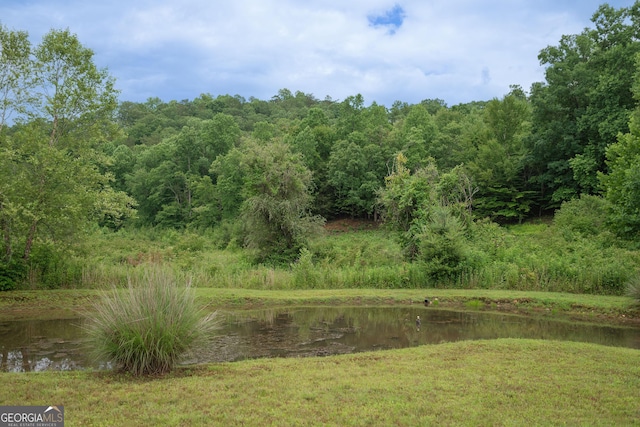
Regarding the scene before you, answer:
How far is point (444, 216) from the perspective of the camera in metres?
19.5

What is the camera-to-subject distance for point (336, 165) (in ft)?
174

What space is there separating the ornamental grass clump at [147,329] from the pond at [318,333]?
1680 millimetres

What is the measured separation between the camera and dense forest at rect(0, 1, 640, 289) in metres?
17.2

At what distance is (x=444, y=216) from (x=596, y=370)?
479 inches

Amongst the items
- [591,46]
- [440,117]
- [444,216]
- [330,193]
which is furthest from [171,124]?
[444,216]

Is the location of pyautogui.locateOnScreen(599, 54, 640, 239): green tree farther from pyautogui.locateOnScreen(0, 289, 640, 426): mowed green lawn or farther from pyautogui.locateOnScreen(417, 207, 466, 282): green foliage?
pyautogui.locateOnScreen(0, 289, 640, 426): mowed green lawn

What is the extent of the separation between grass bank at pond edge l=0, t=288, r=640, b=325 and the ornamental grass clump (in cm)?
682

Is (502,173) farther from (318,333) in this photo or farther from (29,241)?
(29,241)

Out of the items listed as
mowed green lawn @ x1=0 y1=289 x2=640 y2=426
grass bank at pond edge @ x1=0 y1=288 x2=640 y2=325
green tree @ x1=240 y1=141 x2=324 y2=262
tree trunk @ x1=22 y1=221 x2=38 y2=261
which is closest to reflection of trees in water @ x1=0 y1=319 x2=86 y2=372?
grass bank at pond edge @ x1=0 y1=288 x2=640 y2=325

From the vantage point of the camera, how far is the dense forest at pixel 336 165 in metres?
17.2

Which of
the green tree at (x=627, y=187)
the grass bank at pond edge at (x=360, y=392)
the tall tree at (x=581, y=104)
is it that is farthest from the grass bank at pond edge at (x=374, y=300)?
the tall tree at (x=581, y=104)

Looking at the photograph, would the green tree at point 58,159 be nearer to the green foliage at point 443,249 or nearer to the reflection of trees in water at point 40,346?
the reflection of trees in water at point 40,346

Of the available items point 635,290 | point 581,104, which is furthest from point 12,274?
point 581,104

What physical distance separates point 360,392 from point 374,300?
1103 centimetres
